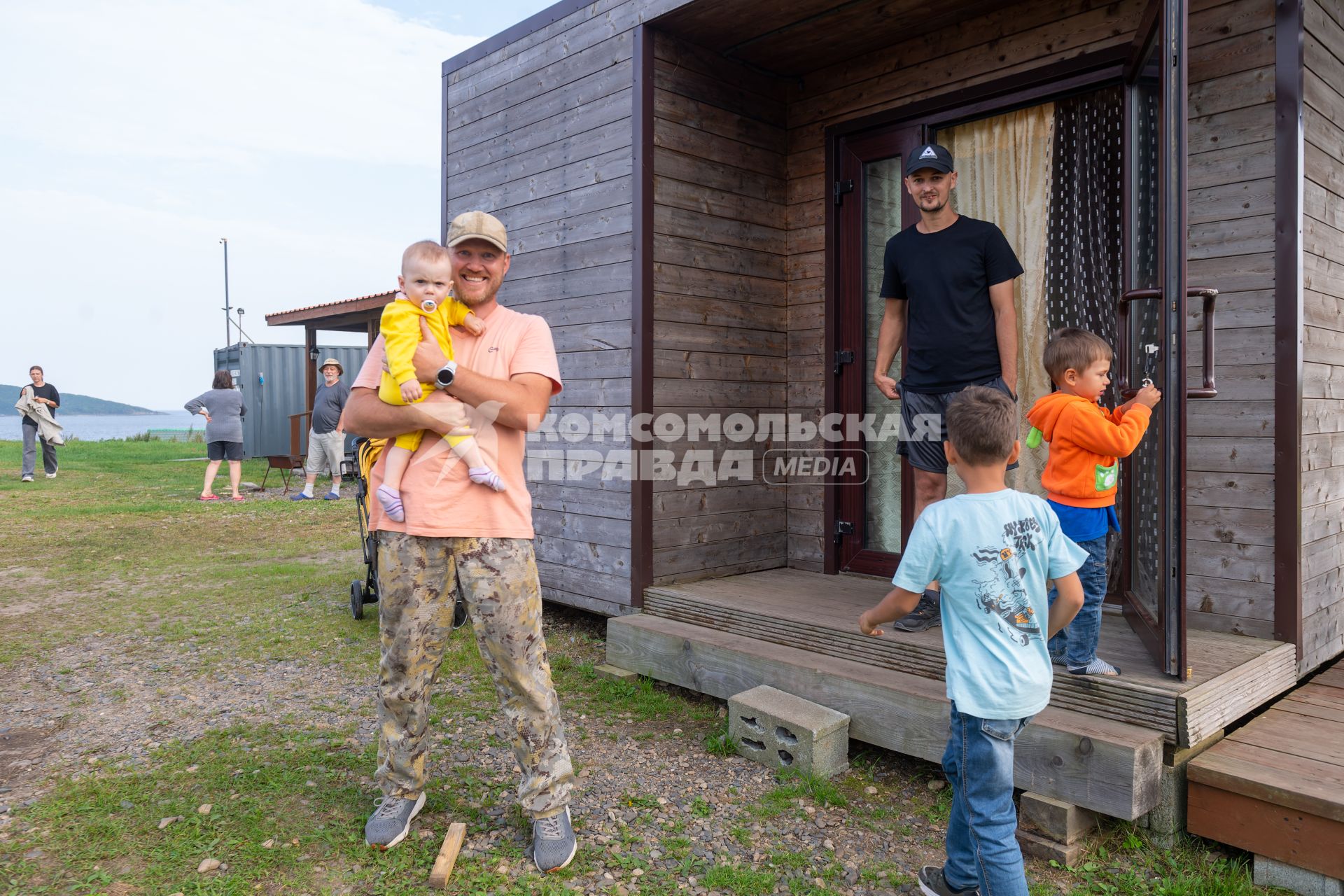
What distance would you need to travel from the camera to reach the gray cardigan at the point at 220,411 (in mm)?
10359

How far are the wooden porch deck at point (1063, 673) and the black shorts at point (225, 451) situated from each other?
8.32 m

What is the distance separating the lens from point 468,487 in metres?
2.31

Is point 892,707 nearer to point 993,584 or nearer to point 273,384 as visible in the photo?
point 993,584

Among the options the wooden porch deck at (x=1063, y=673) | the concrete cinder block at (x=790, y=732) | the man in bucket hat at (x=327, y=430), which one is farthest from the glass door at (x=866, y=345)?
the man in bucket hat at (x=327, y=430)

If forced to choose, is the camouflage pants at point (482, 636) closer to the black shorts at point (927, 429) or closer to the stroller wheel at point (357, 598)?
the black shorts at point (927, 429)

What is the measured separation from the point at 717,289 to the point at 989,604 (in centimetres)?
294

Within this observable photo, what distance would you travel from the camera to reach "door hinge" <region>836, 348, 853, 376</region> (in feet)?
15.3

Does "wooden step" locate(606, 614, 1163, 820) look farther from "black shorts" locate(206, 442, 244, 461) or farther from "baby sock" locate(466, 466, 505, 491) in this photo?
"black shorts" locate(206, 442, 244, 461)

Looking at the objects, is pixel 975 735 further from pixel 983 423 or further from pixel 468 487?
pixel 468 487

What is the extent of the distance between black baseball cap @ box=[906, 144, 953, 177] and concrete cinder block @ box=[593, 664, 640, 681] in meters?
2.55

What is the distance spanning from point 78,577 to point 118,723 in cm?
352

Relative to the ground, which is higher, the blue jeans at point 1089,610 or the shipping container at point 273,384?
the shipping container at point 273,384

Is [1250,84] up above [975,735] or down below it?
above

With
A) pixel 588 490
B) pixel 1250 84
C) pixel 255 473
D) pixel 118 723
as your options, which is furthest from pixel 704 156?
pixel 255 473
